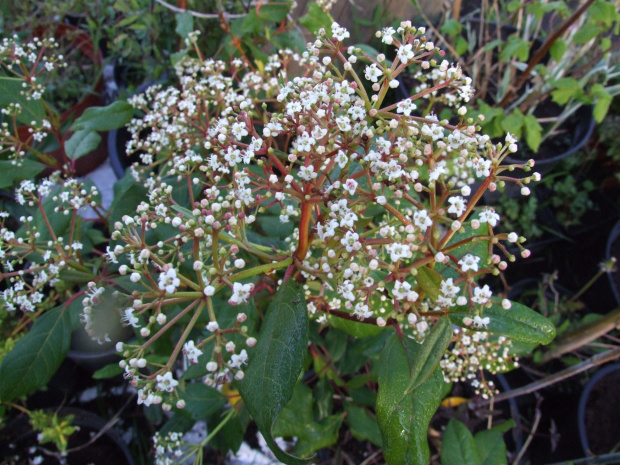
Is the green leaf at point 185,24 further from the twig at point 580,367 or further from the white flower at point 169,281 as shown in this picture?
the twig at point 580,367

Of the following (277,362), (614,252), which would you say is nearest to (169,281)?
(277,362)

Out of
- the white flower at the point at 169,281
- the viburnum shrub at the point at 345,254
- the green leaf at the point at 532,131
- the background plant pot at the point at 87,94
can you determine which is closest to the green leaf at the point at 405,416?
the viburnum shrub at the point at 345,254

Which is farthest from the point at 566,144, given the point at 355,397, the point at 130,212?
the point at 130,212

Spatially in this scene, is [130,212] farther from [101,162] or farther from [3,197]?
[101,162]

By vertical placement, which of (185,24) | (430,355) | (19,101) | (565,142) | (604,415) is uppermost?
(185,24)

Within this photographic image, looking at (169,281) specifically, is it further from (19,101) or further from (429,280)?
(19,101)

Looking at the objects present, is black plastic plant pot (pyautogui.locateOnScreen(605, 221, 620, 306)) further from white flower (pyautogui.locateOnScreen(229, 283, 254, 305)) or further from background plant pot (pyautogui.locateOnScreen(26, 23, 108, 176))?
background plant pot (pyautogui.locateOnScreen(26, 23, 108, 176))
